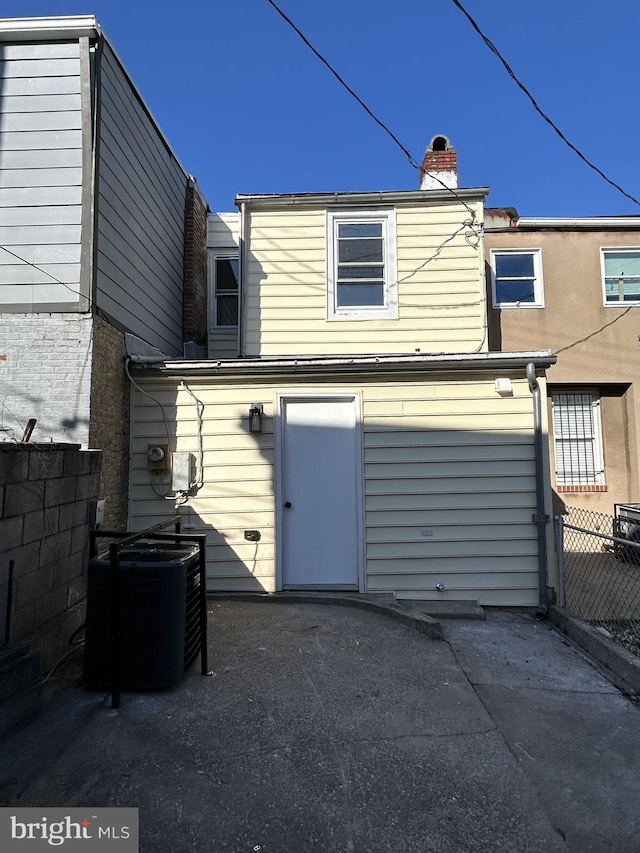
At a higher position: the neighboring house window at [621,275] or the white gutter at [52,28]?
the white gutter at [52,28]

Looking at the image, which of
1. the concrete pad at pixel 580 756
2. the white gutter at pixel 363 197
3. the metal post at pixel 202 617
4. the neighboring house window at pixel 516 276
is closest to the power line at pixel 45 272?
the metal post at pixel 202 617

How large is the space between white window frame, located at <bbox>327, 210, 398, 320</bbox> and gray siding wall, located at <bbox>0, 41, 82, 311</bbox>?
135 inches

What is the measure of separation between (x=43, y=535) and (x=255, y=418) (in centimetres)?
252

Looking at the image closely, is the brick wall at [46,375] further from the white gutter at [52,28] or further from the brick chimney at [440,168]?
the brick chimney at [440,168]

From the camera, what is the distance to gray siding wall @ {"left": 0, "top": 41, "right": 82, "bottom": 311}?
4.60 metres

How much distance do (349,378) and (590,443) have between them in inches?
250

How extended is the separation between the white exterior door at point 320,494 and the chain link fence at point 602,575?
2.30 meters

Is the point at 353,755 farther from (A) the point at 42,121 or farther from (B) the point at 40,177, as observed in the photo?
(A) the point at 42,121

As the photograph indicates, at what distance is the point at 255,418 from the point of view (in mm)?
5355

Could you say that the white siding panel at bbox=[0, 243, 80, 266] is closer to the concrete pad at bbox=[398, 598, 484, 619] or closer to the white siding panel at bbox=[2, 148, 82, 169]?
the white siding panel at bbox=[2, 148, 82, 169]

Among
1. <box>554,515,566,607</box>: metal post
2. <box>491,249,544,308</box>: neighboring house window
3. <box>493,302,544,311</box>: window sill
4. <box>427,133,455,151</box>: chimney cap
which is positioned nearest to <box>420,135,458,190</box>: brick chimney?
<box>427,133,455,151</box>: chimney cap

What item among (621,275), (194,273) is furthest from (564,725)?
(621,275)

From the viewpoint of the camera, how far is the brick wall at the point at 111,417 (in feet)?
15.2

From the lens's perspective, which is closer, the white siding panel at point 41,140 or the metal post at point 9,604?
→ the metal post at point 9,604
